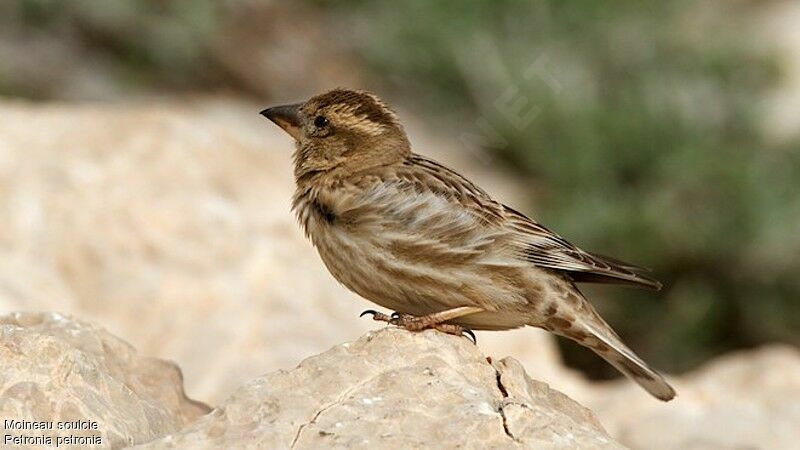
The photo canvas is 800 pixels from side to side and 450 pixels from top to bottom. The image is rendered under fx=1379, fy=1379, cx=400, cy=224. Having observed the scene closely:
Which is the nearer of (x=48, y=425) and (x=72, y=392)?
(x=48, y=425)

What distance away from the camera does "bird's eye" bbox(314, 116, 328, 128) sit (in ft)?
19.3

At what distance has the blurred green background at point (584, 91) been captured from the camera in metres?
10.2

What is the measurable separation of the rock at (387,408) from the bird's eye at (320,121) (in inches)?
63.0

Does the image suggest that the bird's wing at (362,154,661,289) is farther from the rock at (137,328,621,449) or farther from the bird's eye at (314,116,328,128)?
the rock at (137,328,621,449)

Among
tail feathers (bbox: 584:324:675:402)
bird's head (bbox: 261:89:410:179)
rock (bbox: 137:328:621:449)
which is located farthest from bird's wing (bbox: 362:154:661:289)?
rock (bbox: 137:328:621:449)

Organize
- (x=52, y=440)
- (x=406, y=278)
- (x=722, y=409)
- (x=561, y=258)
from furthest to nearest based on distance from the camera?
(x=722, y=409), (x=561, y=258), (x=406, y=278), (x=52, y=440)

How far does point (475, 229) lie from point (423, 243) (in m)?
0.29

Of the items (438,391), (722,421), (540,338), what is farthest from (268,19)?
(438,391)

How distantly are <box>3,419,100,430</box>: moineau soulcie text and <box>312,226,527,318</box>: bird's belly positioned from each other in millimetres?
1475

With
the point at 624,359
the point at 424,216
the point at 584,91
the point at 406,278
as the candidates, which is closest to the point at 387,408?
the point at 406,278

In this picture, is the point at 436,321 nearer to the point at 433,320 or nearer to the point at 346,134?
the point at 433,320

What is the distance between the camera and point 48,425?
3.99 metres

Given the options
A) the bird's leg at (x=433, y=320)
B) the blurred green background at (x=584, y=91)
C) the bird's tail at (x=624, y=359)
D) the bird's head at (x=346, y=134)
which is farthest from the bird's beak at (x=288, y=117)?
the blurred green background at (x=584, y=91)

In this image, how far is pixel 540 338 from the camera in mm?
7887
